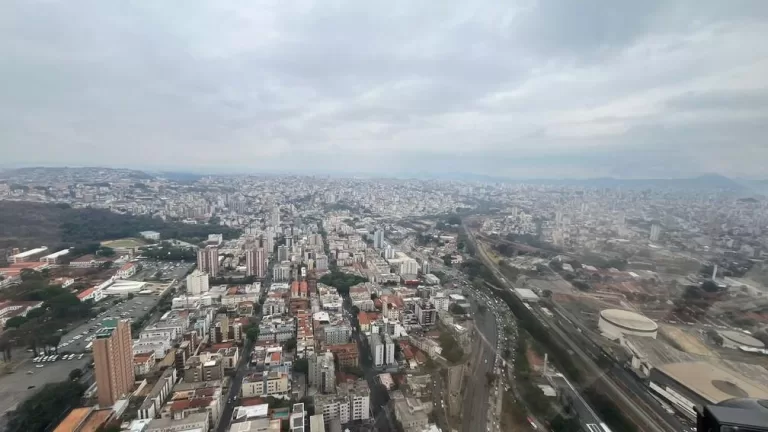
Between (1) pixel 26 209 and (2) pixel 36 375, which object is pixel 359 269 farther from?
(1) pixel 26 209

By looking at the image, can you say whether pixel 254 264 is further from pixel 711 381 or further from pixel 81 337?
pixel 711 381

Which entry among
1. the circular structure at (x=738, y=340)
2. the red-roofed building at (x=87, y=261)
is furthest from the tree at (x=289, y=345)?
the red-roofed building at (x=87, y=261)

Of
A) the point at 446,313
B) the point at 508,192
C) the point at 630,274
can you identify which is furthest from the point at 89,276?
the point at 508,192

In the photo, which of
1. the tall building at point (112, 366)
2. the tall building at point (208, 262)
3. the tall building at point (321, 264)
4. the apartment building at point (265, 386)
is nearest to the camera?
the tall building at point (112, 366)

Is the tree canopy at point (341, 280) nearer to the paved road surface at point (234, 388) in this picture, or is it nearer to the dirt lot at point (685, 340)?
the paved road surface at point (234, 388)

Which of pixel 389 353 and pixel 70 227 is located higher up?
pixel 70 227

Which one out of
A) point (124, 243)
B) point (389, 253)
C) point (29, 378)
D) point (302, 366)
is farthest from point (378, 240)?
point (29, 378)
